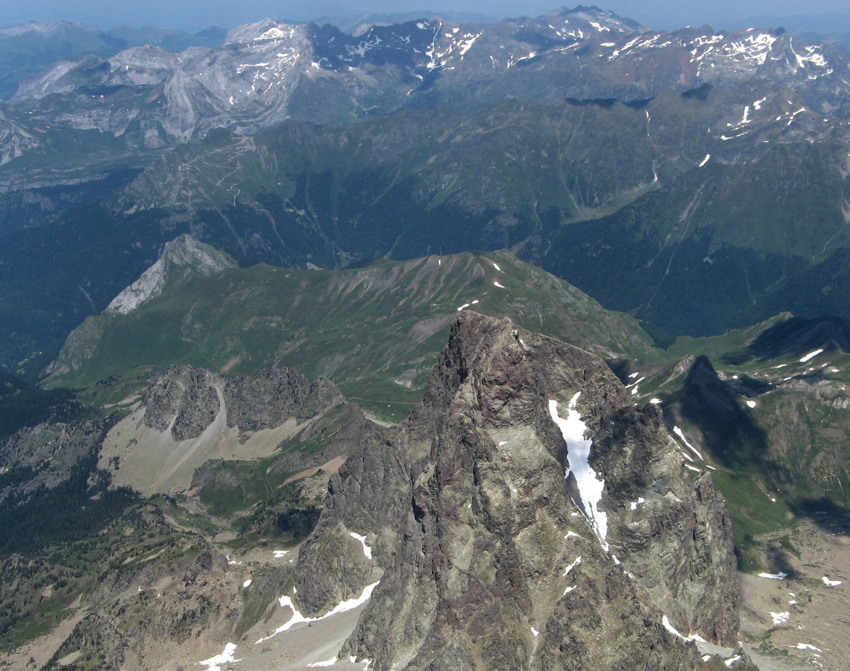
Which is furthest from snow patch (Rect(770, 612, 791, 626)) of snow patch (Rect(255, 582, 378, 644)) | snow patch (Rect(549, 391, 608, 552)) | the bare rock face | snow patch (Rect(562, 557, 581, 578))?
snow patch (Rect(562, 557, 581, 578))

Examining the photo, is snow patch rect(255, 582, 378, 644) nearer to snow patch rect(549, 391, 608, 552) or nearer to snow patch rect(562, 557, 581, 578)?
snow patch rect(549, 391, 608, 552)

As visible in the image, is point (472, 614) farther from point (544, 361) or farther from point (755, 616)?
point (755, 616)

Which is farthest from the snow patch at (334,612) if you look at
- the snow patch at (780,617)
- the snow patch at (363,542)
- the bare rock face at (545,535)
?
the snow patch at (780,617)

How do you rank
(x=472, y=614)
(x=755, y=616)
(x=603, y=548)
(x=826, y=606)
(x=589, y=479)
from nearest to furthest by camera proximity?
(x=472, y=614) < (x=603, y=548) < (x=589, y=479) < (x=755, y=616) < (x=826, y=606)

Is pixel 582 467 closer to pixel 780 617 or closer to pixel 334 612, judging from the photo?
pixel 334 612

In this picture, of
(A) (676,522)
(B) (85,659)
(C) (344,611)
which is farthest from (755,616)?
(B) (85,659)

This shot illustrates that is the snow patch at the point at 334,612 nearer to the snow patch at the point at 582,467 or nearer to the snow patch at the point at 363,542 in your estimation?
the snow patch at the point at 363,542
